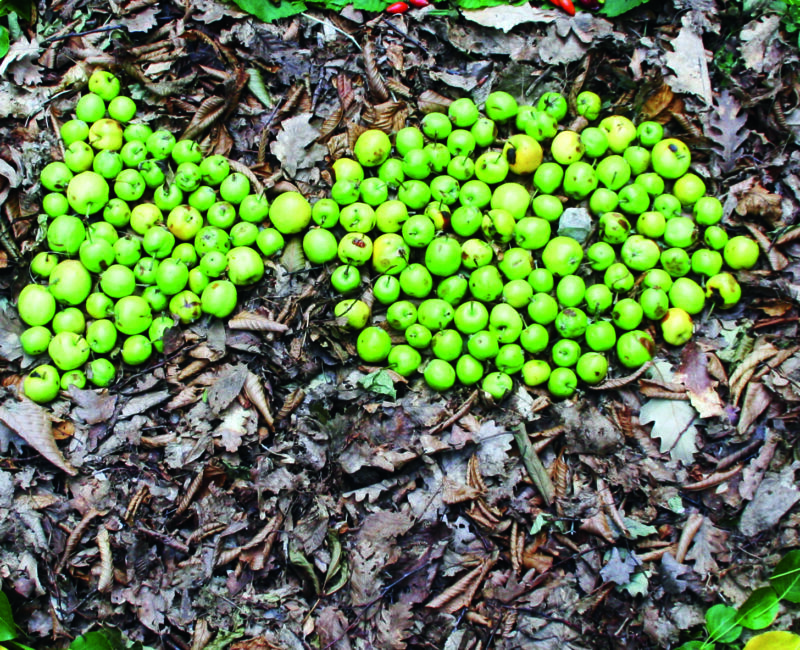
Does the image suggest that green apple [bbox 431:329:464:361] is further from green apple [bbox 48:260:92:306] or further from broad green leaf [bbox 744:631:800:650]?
green apple [bbox 48:260:92:306]

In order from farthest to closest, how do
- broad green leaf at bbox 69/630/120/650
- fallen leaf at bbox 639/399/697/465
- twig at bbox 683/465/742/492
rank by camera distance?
fallen leaf at bbox 639/399/697/465 < twig at bbox 683/465/742/492 < broad green leaf at bbox 69/630/120/650

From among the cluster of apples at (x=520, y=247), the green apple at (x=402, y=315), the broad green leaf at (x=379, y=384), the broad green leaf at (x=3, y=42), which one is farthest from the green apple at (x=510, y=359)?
the broad green leaf at (x=3, y=42)

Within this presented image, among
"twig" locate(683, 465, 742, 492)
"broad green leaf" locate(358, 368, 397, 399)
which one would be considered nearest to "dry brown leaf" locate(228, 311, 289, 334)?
"broad green leaf" locate(358, 368, 397, 399)

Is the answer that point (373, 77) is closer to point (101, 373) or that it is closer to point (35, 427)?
point (101, 373)

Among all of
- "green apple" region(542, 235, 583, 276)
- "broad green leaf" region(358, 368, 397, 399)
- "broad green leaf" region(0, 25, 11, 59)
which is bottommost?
"broad green leaf" region(358, 368, 397, 399)

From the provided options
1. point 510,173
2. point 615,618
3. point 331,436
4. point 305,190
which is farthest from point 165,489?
point 510,173

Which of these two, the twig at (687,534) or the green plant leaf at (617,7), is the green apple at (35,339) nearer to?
the twig at (687,534)

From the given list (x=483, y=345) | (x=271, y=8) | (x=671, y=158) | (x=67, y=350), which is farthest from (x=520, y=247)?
(x=67, y=350)
